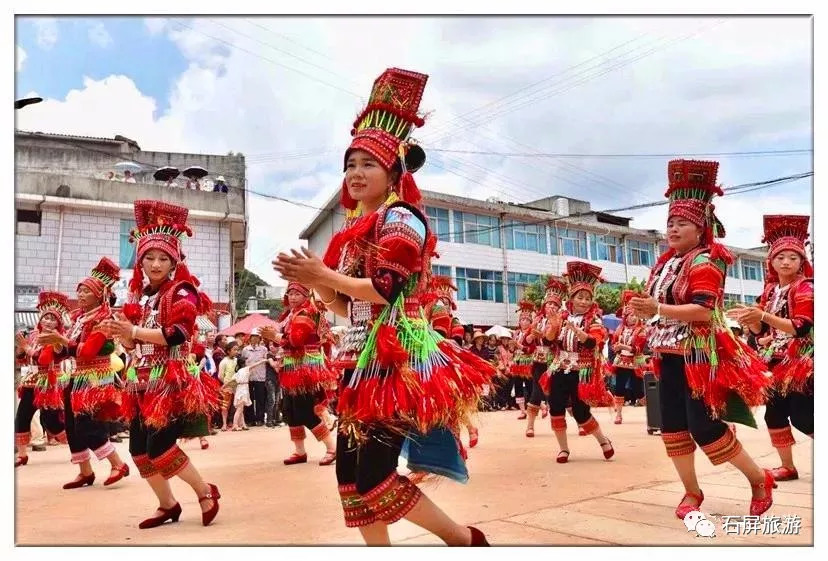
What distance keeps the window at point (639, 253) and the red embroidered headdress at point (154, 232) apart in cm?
2470

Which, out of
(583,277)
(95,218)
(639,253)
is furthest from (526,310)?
(639,253)

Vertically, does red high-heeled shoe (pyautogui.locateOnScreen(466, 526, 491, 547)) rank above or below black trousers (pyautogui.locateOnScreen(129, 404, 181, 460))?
below

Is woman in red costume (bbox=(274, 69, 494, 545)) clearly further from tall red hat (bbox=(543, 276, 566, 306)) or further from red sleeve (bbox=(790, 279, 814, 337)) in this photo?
tall red hat (bbox=(543, 276, 566, 306))

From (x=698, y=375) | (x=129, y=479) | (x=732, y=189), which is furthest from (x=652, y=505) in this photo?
(x=129, y=479)

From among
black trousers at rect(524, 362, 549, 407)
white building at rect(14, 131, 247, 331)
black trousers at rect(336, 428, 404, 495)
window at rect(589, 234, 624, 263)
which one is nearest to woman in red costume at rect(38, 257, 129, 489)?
black trousers at rect(336, 428, 404, 495)

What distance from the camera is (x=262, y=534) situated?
4.00m

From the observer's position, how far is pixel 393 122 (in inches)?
119

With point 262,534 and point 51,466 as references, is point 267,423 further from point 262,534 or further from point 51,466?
point 262,534

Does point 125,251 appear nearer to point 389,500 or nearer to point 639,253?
point 389,500

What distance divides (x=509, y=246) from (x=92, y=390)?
2002 centimetres

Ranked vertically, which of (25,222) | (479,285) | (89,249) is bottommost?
(25,222)

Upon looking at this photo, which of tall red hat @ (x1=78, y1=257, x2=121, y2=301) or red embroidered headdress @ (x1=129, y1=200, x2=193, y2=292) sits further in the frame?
tall red hat @ (x1=78, y1=257, x2=121, y2=301)

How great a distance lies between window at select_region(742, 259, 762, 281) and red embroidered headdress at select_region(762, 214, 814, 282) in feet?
26.9

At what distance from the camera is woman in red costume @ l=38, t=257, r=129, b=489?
5.86 metres
